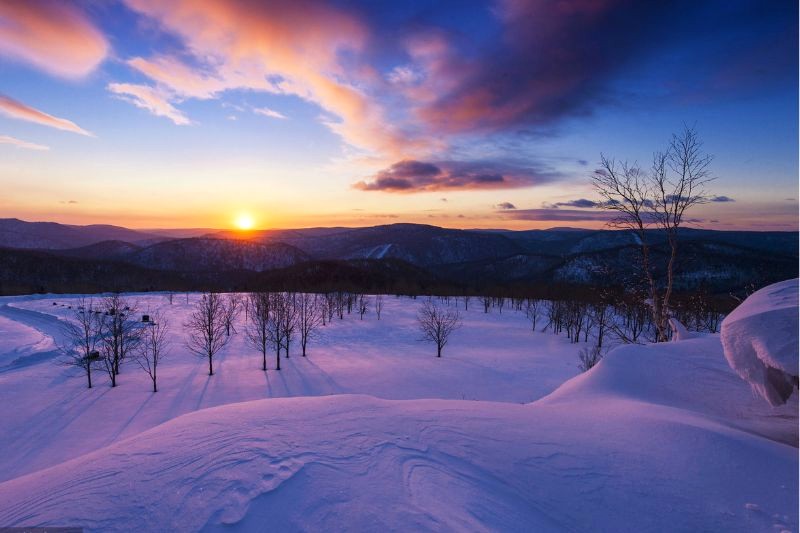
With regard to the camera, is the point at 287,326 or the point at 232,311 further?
the point at 232,311

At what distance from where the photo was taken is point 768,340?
4.83 m

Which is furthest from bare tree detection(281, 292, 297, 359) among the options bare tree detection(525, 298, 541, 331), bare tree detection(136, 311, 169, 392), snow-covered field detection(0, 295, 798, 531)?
bare tree detection(525, 298, 541, 331)

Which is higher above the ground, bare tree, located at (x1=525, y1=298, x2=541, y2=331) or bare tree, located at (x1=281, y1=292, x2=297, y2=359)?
bare tree, located at (x1=281, y1=292, x2=297, y2=359)

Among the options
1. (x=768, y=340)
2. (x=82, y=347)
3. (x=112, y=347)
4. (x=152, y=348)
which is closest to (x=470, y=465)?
(x=768, y=340)

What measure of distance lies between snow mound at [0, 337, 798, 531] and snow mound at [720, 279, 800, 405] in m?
0.85

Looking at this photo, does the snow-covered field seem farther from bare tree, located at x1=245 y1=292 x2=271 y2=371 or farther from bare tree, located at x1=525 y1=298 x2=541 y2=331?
bare tree, located at x1=525 y1=298 x2=541 y2=331

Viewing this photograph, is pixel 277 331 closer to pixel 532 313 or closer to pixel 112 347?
pixel 112 347

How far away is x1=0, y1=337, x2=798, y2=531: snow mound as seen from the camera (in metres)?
4.01

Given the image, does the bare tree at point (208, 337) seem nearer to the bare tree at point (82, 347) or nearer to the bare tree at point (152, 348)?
the bare tree at point (152, 348)

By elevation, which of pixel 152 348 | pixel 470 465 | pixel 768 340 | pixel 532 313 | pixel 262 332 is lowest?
pixel 532 313

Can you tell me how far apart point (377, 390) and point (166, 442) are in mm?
24281

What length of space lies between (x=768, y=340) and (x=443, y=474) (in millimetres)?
4762

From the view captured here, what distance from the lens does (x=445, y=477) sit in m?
4.82

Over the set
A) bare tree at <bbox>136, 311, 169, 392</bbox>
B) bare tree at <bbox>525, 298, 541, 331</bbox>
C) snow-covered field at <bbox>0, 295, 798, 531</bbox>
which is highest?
snow-covered field at <bbox>0, 295, 798, 531</bbox>
